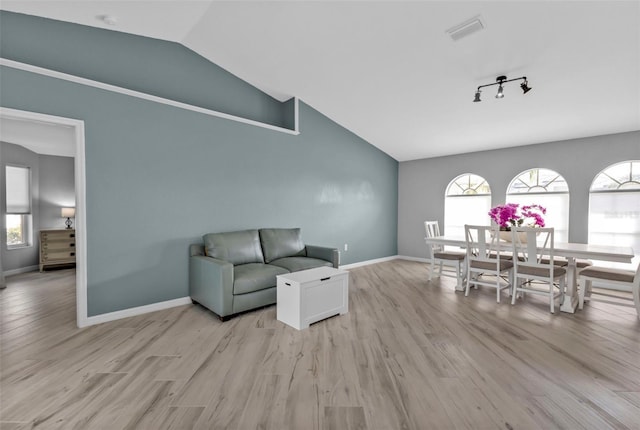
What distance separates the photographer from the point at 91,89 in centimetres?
292

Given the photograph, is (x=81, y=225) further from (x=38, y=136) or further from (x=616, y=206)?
(x=616, y=206)

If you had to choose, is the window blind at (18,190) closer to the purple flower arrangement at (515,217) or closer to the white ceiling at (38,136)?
the white ceiling at (38,136)

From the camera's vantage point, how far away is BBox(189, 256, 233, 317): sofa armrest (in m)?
2.99

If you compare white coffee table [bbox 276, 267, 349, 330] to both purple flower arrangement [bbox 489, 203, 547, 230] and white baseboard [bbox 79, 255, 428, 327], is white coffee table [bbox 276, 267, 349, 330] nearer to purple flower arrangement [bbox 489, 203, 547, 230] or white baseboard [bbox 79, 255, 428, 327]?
white baseboard [bbox 79, 255, 428, 327]

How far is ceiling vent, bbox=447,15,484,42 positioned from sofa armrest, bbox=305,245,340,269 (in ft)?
9.49

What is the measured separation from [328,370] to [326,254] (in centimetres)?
220

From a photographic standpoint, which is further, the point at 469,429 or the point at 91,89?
the point at 91,89

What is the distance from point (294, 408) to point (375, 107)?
14.2ft

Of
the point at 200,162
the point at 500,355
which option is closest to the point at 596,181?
the point at 500,355

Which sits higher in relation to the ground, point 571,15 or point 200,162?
point 571,15

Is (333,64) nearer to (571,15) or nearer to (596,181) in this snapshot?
(571,15)

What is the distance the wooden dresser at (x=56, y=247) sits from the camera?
5.15 m

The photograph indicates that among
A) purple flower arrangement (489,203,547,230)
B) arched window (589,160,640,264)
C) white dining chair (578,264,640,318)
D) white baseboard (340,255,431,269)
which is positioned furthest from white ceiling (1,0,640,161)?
white baseboard (340,255,431,269)

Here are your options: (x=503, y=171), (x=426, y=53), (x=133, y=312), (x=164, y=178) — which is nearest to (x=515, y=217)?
(x=503, y=171)
